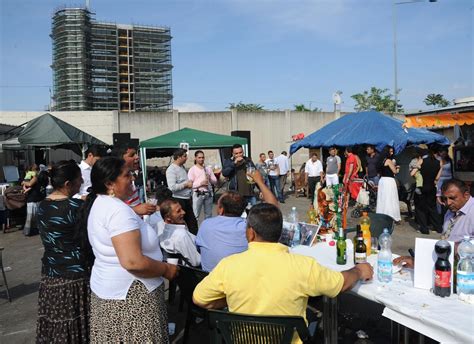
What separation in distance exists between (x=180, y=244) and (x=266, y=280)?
5.44 feet

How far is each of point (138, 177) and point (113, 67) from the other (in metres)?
63.5

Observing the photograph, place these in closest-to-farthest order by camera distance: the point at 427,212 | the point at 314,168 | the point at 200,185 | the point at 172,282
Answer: the point at 172,282 < the point at 200,185 < the point at 427,212 < the point at 314,168

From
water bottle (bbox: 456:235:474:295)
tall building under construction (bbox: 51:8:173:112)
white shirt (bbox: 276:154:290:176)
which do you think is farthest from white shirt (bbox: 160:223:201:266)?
tall building under construction (bbox: 51:8:173:112)

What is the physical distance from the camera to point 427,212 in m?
7.74

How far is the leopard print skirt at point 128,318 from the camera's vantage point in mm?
2178

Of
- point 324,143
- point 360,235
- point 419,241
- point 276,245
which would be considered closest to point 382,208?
point 324,143

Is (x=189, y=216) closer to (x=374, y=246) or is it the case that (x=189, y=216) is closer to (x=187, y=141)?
(x=374, y=246)

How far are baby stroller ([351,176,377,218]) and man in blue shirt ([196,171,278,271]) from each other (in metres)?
6.59

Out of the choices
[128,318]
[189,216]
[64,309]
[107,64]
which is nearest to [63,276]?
[64,309]

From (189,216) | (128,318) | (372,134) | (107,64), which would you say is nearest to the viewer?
(128,318)

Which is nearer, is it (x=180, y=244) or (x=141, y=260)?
(x=141, y=260)

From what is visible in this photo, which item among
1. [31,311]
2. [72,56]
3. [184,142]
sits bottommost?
[31,311]

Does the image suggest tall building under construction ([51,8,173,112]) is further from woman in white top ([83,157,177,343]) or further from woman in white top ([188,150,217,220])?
woman in white top ([83,157,177,343])

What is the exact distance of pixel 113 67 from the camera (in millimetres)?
69375
